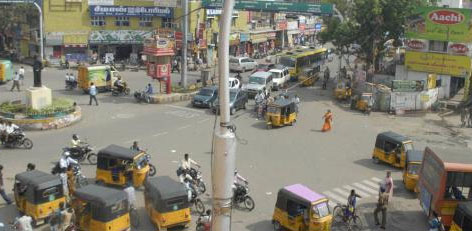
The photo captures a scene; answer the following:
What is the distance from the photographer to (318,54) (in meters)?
55.5

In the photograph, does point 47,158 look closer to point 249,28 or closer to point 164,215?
point 164,215

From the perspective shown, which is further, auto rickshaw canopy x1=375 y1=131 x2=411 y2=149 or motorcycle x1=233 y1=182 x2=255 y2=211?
auto rickshaw canopy x1=375 y1=131 x2=411 y2=149

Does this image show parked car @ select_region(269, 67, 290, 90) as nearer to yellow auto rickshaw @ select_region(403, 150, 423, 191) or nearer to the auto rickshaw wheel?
yellow auto rickshaw @ select_region(403, 150, 423, 191)

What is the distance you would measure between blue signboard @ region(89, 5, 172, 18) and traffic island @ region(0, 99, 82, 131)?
81.7 feet

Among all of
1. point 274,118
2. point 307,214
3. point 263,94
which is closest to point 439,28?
point 263,94

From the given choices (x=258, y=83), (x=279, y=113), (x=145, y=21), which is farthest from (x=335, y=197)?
(x=145, y=21)

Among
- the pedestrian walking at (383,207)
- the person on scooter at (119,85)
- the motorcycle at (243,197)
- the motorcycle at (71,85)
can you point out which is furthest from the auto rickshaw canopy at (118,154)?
the motorcycle at (71,85)

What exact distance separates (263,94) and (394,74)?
588 inches

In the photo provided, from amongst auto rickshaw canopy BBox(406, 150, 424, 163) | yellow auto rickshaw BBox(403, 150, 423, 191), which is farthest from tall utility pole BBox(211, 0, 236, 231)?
auto rickshaw canopy BBox(406, 150, 424, 163)

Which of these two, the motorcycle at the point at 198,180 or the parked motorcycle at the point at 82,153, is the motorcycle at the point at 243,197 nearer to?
the motorcycle at the point at 198,180

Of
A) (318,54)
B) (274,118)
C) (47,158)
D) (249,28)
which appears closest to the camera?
(47,158)

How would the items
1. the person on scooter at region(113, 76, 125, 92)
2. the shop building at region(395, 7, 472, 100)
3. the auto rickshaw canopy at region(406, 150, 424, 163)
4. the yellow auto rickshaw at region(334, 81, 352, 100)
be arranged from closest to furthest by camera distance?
the auto rickshaw canopy at region(406, 150, 424, 163) < the person on scooter at region(113, 76, 125, 92) < the shop building at region(395, 7, 472, 100) < the yellow auto rickshaw at region(334, 81, 352, 100)

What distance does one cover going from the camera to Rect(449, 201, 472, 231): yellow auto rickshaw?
14.2 meters

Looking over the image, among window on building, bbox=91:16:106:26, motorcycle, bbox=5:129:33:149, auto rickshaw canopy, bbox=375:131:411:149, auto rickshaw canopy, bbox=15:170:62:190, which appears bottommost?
motorcycle, bbox=5:129:33:149
